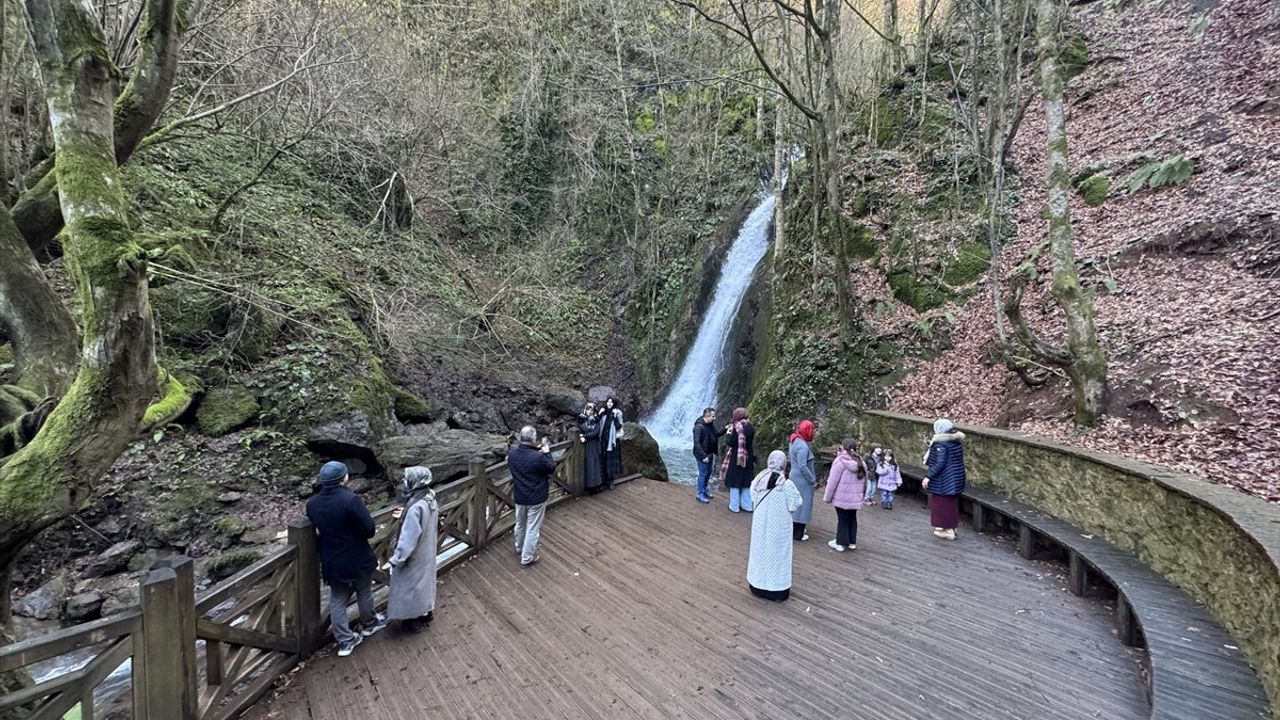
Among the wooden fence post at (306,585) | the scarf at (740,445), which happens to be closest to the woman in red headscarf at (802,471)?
the scarf at (740,445)

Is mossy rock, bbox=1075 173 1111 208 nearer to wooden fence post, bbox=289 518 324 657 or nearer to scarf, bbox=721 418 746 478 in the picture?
scarf, bbox=721 418 746 478

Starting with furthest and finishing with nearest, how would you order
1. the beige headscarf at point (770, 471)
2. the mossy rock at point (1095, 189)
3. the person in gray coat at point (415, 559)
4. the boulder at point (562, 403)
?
the boulder at point (562, 403)
the mossy rock at point (1095, 189)
the beige headscarf at point (770, 471)
the person in gray coat at point (415, 559)

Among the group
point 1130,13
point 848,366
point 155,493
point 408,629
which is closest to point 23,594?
point 155,493

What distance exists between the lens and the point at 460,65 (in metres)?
24.1

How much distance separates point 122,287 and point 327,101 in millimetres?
12747

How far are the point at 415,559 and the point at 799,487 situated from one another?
15.8 ft

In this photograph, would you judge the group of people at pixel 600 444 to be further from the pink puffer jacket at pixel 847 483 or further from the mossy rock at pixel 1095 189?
the mossy rock at pixel 1095 189

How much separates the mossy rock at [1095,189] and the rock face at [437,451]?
14.8 m

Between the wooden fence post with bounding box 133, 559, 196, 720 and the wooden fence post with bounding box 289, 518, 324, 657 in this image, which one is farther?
the wooden fence post with bounding box 289, 518, 324, 657

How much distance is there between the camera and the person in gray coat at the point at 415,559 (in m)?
4.95

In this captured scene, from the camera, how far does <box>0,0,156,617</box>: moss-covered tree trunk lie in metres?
3.54

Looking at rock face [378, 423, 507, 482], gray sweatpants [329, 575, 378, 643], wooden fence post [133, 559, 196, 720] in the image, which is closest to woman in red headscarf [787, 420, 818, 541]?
gray sweatpants [329, 575, 378, 643]

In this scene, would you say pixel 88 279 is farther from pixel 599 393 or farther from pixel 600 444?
pixel 599 393

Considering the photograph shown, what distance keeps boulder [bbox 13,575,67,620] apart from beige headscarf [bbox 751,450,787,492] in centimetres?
907
